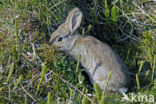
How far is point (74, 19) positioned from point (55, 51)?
0.60 meters

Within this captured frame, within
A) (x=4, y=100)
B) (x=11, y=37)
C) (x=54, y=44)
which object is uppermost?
(x=11, y=37)

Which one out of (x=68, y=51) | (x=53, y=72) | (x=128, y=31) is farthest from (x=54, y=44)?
(x=128, y=31)

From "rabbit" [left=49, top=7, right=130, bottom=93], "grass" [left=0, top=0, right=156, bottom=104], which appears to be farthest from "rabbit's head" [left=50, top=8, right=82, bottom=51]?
"grass" [left=0, top=0, right=156, bottom=104]

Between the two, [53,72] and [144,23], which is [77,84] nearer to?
[53,72]

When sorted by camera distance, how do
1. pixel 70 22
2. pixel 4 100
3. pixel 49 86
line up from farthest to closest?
pixel 70 22, pixel 49 86, pixel 4 100

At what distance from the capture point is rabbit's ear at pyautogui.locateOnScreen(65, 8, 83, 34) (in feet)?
14.5

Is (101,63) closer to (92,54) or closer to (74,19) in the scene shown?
(92,54)

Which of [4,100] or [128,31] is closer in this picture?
[4,100]

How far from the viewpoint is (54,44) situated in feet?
14.8

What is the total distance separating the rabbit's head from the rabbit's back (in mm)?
195

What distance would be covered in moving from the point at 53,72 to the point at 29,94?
508mm

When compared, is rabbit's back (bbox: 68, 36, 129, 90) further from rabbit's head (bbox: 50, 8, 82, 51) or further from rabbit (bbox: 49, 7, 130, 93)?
rabbit's head (bbox: 50, 8, 82, 51)

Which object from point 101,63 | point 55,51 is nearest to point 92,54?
point 101,63

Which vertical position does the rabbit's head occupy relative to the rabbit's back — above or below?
above
